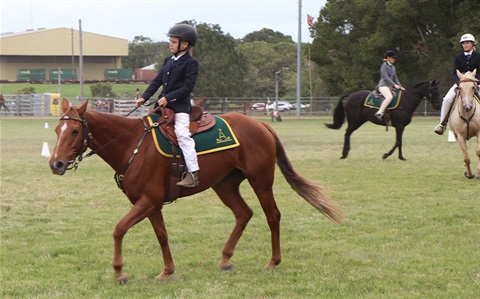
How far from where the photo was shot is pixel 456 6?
50.1 m

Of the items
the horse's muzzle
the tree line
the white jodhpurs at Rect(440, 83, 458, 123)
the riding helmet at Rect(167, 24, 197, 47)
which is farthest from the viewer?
the tree line

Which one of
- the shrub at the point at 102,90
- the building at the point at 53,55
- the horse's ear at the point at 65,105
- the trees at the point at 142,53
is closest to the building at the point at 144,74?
the building at the point at 53,55

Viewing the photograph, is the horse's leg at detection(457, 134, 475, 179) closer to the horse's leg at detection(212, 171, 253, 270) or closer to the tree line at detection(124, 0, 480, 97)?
the horse's leg at detection(212, 171, 253, 270)

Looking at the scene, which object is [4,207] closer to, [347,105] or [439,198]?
[439,198]

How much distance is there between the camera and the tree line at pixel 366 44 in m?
50.2

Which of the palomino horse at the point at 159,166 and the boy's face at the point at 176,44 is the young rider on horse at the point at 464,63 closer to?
the palomino horse at the point at 159,166

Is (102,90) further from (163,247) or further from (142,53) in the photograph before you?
(163,247)

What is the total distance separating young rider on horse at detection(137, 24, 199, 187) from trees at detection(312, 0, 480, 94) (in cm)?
4266

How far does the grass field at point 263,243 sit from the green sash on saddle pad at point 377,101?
392 centimetres

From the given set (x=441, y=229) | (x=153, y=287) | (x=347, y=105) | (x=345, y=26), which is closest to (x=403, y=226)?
(x=441, y=229)

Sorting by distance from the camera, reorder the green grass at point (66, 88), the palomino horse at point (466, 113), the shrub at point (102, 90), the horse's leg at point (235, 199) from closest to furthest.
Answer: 1. the horse's leg at point (235, 199)
2. the palomino horse at point (466, 113)
3. the shrub at point (102, 90)
4. the green grass at point (66, 88)

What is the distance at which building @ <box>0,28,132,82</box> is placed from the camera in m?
112

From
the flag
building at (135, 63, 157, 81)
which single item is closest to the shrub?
the flag

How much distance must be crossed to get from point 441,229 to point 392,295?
345cm
